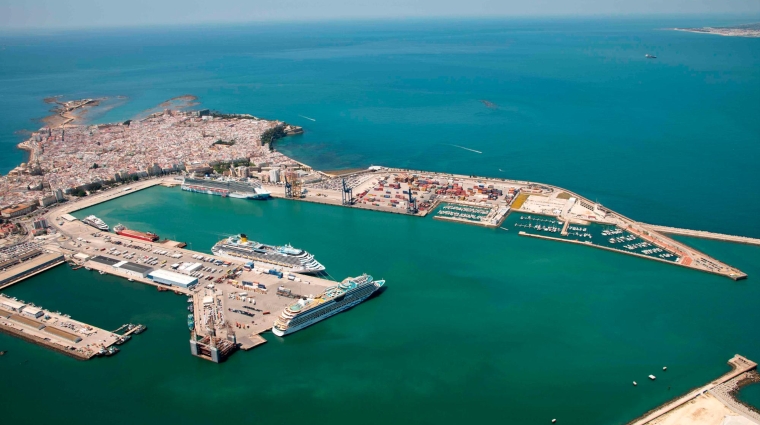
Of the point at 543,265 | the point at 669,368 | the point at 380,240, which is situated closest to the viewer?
the point at 669,368

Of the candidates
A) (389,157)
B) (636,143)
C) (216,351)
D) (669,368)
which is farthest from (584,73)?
(216,351)

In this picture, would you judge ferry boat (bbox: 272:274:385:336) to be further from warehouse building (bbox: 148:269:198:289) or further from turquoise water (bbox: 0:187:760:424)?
warehouse building (bbox: 148:269:198:289)

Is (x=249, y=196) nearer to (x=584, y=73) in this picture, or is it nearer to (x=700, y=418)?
(x=700, y=418)

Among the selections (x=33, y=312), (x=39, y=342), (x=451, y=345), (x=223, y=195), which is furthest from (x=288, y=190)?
(x=451, y=345)

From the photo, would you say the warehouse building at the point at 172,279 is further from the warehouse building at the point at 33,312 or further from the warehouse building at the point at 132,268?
the warehouse building at the point at 33,312

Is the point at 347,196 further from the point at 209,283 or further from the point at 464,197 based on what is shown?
the point at 209,283

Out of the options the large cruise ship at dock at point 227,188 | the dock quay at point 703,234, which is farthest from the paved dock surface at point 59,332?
the dock quay at point 703,234

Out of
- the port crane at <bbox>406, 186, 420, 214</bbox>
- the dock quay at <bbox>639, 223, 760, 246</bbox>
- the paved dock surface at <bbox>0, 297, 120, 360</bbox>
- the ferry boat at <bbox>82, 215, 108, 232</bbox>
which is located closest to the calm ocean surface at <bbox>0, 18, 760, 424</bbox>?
the paved dock surface at <bbox>0, 297, 120, 360</bbox>

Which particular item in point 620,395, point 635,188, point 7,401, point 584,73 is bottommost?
point 7,401
